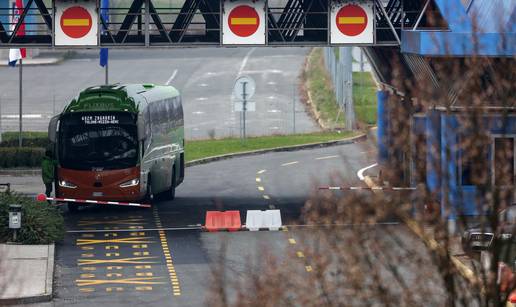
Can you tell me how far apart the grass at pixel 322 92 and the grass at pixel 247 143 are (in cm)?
354

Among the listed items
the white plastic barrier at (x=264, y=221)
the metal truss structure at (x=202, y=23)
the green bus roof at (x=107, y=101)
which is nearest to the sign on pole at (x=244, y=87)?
the metal truss structure at (x=202, y=23)

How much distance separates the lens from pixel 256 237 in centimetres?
3009

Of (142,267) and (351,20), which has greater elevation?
(351,20)

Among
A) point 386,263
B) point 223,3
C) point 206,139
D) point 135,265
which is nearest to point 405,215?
point 386,263

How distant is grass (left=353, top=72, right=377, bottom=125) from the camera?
2194 inches

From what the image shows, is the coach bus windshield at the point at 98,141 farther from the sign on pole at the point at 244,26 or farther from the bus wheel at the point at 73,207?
the sign on pole at the point at 244,26

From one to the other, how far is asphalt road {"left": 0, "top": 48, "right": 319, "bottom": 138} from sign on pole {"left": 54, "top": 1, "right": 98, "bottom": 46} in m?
22.5

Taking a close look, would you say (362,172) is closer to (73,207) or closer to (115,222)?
(73,207)

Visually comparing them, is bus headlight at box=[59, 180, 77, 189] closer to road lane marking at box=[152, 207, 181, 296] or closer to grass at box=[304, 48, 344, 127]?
road lane marking at box=[152, 207, 181, 296]

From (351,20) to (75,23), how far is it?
21.3ft

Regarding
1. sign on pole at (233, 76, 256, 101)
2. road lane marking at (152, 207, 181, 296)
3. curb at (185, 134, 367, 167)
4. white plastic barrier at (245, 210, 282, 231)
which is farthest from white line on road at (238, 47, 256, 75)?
white plastic barrier at (245, 210, 282, 231)

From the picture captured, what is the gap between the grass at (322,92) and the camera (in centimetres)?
5891

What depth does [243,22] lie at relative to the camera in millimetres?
32531

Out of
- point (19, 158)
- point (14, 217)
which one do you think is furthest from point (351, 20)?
point (19, 158)
